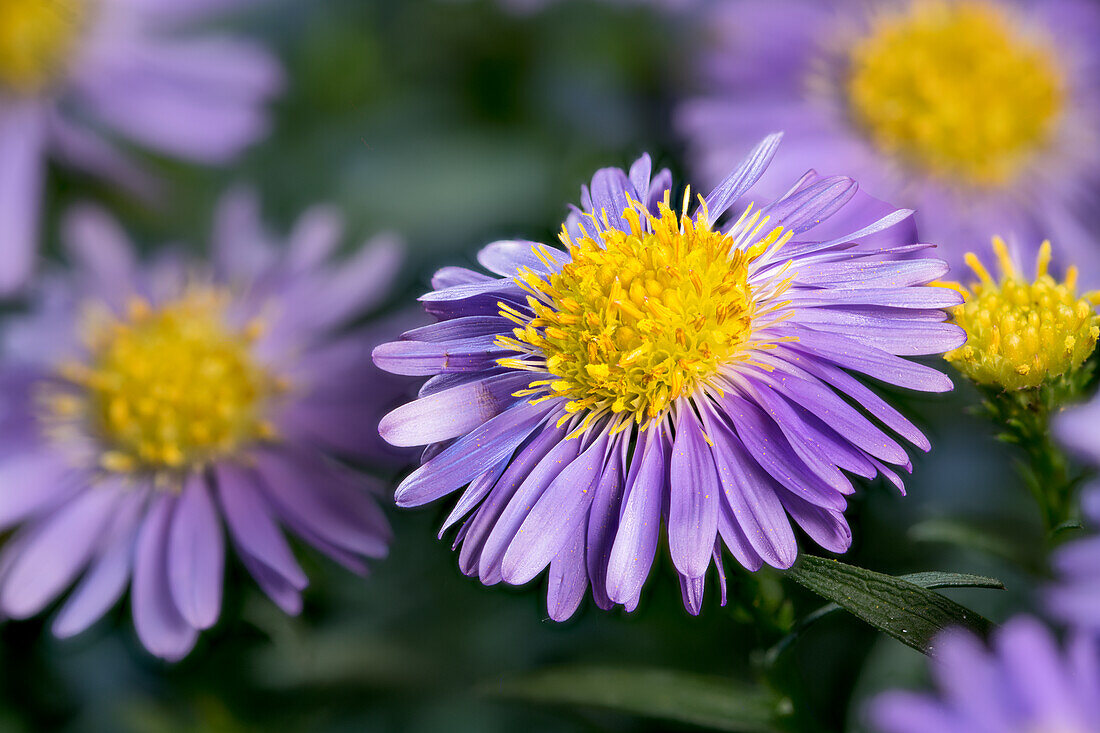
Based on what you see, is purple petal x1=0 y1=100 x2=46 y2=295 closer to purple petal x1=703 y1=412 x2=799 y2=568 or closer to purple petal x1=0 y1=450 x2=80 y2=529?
purple petal x1=0 y1=450 x2=80 y2=529

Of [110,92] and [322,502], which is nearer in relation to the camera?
[322,502]

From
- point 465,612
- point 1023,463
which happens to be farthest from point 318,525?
point 1023,463

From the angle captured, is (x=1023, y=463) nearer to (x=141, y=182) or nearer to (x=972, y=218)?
(x=972, y=218)

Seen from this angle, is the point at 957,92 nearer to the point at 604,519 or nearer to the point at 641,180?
the point at 641,180

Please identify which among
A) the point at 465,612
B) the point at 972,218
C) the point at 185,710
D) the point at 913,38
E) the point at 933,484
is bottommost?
the point at 185,710

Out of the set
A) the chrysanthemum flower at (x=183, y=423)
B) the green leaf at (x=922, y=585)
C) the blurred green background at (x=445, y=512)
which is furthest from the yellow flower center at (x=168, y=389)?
the green leaf at (x=922, y=585)

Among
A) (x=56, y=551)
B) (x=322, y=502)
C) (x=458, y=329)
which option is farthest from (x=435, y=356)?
(x=56, y=551)

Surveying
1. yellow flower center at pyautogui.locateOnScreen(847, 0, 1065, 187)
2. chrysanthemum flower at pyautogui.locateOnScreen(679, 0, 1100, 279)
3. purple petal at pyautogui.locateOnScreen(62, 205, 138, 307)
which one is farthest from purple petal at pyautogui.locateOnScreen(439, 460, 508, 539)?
purple petal at pyautogui.locateOnScreen(62, 205, 138, 307)

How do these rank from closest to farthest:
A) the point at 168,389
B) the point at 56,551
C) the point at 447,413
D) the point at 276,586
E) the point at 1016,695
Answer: the point at 1016,695
the point at 447,413
the point at 276,586
the point at 56,551
the point at 168,389
